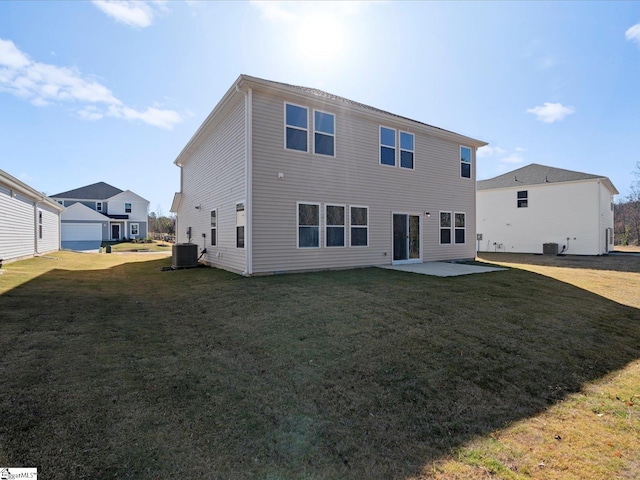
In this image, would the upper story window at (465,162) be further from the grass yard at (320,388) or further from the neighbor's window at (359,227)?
the grass yard at (320,388)

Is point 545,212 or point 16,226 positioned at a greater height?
Result: point 545,212

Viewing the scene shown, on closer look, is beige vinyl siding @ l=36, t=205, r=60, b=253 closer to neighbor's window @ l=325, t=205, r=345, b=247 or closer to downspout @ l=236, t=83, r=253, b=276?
downspout @ l=236, t=83, r=253, b=276

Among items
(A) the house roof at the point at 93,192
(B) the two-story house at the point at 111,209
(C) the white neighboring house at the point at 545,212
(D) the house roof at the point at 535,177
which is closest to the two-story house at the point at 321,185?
(C) the white neighboring house at the point at 545,212

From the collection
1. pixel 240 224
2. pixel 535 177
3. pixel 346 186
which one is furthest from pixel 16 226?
pixel 535 177

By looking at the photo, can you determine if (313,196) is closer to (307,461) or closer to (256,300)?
(256,300)

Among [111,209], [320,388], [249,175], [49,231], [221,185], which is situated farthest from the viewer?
[111,209]

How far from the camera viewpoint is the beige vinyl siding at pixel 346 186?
365 inches

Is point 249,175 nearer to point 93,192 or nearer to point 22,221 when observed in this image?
point 22,221

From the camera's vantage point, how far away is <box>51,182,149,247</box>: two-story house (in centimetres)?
3591

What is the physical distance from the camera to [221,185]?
11.5 m

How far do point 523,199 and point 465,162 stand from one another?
11162 millimetres

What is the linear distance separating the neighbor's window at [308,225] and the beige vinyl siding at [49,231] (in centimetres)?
1597

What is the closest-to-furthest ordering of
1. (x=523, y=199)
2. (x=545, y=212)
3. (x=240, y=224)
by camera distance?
1. (x=240, y=224)
2. (x=545, y=212)
3. (x=523, y=199)

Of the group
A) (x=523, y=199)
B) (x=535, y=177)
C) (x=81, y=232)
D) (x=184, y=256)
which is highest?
(x=535, y=177)
